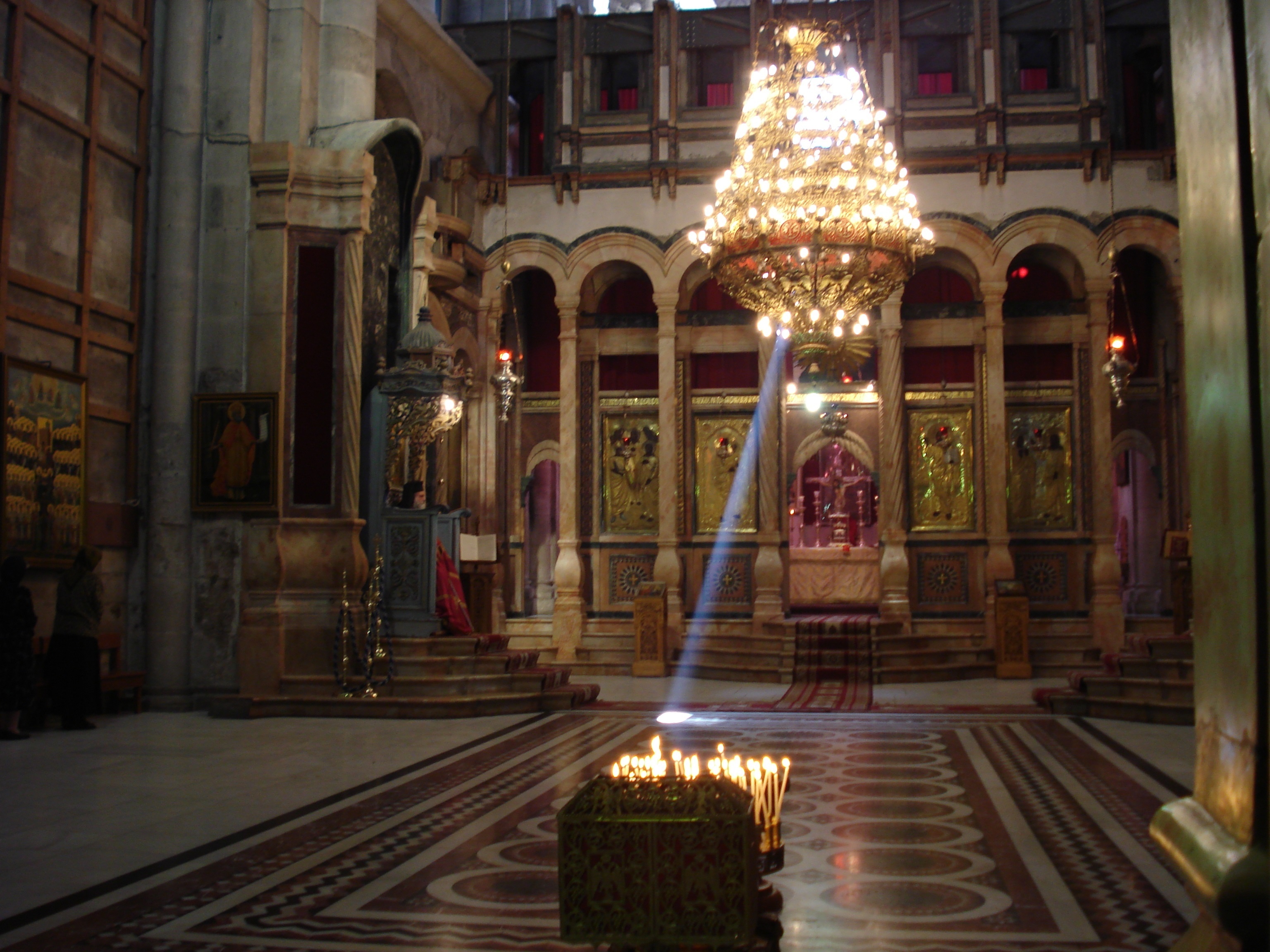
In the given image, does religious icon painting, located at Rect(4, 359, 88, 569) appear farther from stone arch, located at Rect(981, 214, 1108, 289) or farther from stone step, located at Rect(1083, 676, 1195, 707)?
stone arch, located at Rect(981, 214, 1108, 289)

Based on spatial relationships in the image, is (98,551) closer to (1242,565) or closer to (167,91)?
(167,91)

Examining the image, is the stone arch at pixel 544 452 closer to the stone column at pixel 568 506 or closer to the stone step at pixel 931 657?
the stone column at pixel 568 506

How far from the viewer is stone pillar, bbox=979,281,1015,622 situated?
14.9 metres

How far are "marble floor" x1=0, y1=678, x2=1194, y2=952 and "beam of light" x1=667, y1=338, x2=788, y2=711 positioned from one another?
22.1ft

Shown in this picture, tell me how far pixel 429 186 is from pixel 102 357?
18.7 feet

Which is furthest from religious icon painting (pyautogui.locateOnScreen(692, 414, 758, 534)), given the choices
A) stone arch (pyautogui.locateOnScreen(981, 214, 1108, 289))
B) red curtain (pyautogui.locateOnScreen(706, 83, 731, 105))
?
red curtain (pyautogui.locateOnScreen(706, 83, 731, 105))

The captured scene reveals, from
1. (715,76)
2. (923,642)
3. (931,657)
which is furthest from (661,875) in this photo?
(715,76)

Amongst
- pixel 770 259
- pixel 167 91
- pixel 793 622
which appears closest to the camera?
pixel 770 259

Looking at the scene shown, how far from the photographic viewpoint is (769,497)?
49.8ft

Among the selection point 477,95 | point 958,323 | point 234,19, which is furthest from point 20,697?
point 958,323

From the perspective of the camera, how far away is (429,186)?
14.5m

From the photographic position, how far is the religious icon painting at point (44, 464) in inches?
331

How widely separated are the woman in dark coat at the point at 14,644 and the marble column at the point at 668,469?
8326 mm

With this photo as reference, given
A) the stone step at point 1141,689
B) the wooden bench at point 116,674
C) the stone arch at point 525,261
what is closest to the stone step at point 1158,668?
the stone step at point 1141,689
